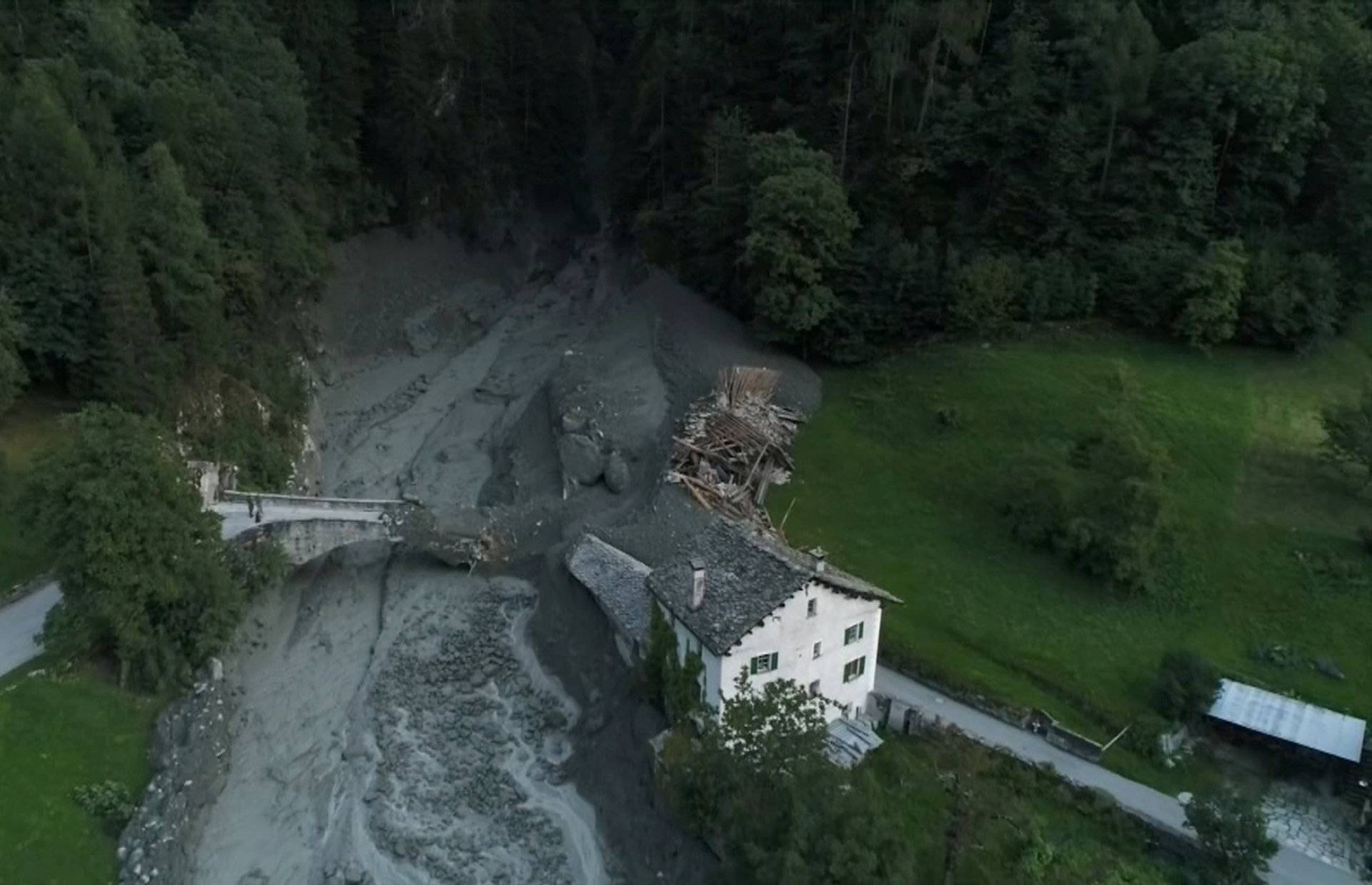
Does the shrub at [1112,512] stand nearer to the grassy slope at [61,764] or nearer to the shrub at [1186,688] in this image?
the shrub at [1186,688]

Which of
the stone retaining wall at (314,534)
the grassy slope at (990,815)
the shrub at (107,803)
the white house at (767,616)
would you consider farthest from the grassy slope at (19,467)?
the grassy slope at (990,815)

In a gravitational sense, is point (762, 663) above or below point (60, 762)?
above

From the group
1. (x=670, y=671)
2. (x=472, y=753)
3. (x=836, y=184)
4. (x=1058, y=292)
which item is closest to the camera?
(x=670, y=671)

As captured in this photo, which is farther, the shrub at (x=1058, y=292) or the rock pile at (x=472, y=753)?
Answer: the shrub at (x=1058, y=292)

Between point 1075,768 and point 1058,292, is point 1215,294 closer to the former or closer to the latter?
point 1058,292

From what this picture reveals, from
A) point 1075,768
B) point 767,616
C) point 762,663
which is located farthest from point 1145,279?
point 762,663
